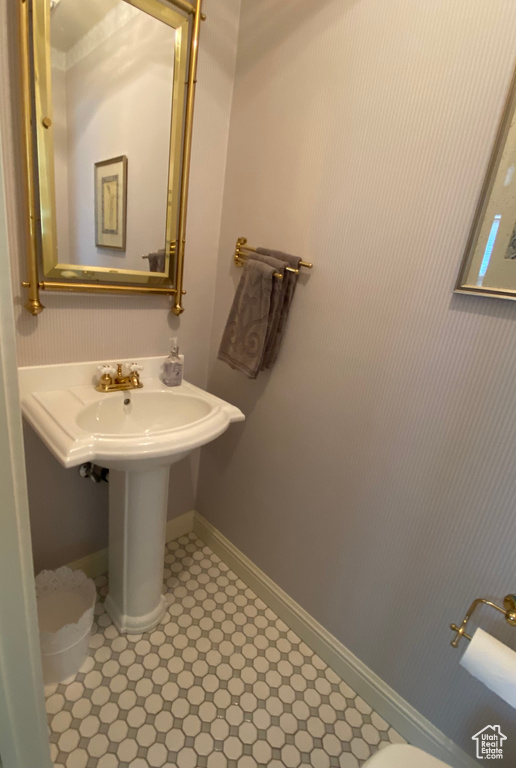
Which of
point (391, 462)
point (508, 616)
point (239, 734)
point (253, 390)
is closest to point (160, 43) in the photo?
point (253, 390)

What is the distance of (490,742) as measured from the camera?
3.23 ft

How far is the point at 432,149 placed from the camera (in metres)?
0.93

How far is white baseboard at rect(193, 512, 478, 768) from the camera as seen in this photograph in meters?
1.09

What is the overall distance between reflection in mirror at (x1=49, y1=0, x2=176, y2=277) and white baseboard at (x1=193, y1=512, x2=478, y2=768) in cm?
134

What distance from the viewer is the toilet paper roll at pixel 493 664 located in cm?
82

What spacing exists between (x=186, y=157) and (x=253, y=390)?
882mm

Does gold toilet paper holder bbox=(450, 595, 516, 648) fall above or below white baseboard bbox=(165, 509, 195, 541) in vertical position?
above

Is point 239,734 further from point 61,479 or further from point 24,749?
point 61,479

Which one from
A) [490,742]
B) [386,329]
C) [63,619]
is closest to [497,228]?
[386,329]

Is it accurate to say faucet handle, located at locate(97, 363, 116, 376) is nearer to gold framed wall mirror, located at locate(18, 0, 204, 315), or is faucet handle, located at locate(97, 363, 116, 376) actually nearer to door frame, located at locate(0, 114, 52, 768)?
gold framed wall mirror, located at locate(18, 0, 204, 315)

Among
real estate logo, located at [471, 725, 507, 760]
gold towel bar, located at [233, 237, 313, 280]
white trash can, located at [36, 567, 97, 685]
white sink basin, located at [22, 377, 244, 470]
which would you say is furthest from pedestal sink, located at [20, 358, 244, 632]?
real estate logo, located at [471, 725, 507, 760]

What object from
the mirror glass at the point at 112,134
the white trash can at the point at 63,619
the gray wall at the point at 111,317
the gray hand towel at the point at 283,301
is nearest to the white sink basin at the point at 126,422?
the gray wall at the point at 111,317

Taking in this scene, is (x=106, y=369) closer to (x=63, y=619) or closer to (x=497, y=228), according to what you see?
(x=63, y=619)

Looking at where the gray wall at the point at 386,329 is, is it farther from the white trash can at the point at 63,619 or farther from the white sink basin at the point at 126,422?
the white trash can at the point at 63,619
